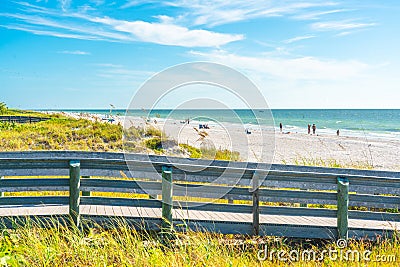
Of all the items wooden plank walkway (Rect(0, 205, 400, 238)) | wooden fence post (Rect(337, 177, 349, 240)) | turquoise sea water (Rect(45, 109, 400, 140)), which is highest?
turquoise sea water (Rect(45, 109, 400, 140))

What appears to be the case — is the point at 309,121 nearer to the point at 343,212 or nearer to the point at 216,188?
the point at 343,212

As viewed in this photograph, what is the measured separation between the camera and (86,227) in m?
5.89

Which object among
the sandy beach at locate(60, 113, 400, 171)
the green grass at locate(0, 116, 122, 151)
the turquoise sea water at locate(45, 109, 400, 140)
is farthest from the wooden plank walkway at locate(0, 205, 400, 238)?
the green grass at locate(0, 116, 122, 151)

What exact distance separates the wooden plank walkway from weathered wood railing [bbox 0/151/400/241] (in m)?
0.02

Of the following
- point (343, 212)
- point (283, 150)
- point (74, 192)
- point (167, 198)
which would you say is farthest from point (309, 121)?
point (74, 192)

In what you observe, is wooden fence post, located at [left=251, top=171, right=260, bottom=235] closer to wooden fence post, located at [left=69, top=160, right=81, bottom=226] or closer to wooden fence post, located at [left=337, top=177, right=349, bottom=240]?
wooden fence post, located at [left=337, top=177, right=349, bottom=240]

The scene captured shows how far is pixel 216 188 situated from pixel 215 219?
0.44 m

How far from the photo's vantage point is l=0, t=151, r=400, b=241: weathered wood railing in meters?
5.85

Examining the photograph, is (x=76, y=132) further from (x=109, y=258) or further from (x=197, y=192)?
(x=109, y=258)

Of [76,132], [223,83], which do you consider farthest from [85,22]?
[223,83]

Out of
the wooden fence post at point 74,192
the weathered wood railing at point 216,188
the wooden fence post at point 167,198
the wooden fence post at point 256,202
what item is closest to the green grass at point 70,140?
the weathered wood railing at point 216,188

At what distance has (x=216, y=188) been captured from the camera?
612 cm

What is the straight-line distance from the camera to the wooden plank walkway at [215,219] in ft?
19.3

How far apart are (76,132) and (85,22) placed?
767cm
